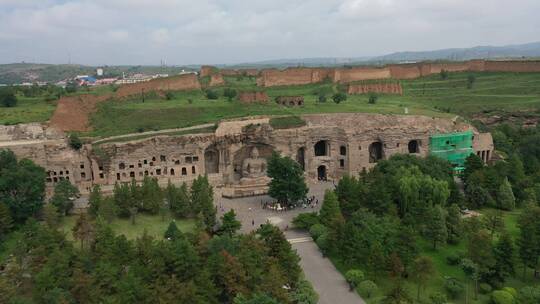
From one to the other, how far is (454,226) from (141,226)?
19187 mm

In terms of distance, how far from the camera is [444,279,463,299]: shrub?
2253 centimetres

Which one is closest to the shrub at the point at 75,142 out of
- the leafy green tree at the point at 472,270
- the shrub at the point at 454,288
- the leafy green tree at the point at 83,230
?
the leafy green tree at the point at 83,230

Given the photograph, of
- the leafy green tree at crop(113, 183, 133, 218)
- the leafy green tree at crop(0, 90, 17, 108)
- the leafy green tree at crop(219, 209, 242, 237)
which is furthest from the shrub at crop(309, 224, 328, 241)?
the leafy green tree at crop(0, 90, 17, 108)

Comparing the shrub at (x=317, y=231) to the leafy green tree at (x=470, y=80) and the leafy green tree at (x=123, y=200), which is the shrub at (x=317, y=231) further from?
the leafy green tree at (x=470, y=80)

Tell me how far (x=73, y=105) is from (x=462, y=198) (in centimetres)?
3304

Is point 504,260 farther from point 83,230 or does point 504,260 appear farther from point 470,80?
point 470,80

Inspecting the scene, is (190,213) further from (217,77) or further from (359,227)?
(217,77)

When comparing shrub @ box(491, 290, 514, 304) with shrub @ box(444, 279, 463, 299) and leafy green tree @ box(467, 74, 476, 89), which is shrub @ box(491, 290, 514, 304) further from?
leafy green tree @ box(467, 74, 476, 89)

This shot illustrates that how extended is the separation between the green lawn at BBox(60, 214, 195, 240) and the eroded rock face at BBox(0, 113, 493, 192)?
6.36 metres

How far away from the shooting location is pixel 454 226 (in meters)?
27.6

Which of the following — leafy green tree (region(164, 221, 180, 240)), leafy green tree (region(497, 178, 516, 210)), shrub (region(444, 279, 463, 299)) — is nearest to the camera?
shrub (region(444, 279, 463, 299))

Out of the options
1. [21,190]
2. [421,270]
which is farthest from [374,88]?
[21,190]

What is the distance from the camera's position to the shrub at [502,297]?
2120 centimetres

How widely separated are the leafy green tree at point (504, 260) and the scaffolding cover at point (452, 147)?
20.1 metres
